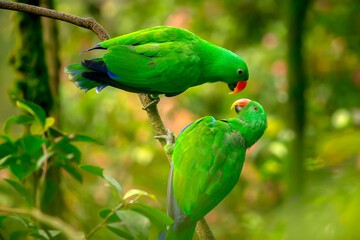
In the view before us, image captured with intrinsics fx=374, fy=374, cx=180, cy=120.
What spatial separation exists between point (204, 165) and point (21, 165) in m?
0.62

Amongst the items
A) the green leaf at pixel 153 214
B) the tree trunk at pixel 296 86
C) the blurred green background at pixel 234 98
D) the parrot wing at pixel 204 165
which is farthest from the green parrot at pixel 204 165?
the blurred green background at pixel 234 98

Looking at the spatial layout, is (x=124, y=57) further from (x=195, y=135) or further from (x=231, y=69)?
(x=231, y=69)

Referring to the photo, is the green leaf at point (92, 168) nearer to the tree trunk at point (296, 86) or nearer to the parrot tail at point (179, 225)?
the parrot tail at point (179, 225)

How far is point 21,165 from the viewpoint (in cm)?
120

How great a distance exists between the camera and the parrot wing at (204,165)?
4.16 feet

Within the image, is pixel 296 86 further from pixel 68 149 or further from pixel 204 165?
pixel 68 149

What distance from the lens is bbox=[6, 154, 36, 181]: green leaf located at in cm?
116

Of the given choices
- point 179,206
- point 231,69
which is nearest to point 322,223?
point 179,206

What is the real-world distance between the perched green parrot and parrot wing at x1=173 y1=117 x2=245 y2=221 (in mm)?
237

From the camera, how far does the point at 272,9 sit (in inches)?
170

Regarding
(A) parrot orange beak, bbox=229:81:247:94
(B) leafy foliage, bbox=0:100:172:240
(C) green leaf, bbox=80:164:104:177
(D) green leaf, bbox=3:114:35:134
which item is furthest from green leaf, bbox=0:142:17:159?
(A) parrot orange beak, bbox=229:81:247:94

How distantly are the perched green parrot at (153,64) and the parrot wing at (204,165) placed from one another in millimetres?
237

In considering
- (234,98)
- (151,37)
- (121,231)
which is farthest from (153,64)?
(234,98)

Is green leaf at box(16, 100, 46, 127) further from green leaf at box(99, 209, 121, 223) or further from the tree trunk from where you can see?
the tree trunk
